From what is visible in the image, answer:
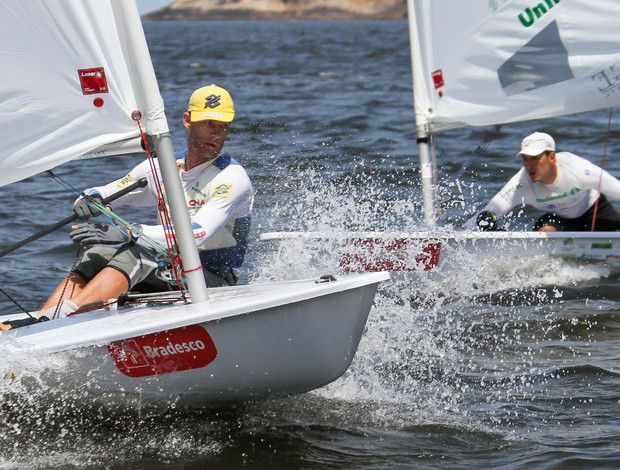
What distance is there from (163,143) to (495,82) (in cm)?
342

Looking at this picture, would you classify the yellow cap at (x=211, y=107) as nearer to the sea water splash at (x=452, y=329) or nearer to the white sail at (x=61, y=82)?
the white sail at (x=61, y=82)

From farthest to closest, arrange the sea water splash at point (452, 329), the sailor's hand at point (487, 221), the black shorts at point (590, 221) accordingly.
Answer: the black shorts at point (590, 221), the sailor's hand at point (487, 221), the sea water splash at point (452, 329)

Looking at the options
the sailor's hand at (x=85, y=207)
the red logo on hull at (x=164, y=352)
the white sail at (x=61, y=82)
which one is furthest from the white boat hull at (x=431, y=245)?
the white sail at (x=61, y=82)

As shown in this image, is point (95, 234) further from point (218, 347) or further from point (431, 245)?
point (431, 245)

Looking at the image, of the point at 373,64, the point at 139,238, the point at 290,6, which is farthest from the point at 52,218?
the point at 290,6

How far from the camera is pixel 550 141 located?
680 cm

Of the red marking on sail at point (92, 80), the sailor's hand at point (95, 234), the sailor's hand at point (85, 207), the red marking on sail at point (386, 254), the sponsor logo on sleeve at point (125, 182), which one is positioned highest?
the red marking on sail at point (92, 80)

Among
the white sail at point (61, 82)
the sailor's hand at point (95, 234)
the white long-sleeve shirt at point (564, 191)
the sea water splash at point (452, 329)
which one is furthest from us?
the white long-sleeve shirt at point (564, 191)

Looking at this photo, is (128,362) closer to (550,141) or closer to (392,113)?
(550,141)

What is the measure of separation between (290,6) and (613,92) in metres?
96.0

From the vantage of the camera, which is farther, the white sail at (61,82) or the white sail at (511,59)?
the white sail at (511,59)

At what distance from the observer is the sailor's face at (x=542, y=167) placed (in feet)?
22.3

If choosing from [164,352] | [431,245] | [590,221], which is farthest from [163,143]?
[590,221]

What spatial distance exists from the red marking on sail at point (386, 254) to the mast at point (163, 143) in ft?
8.05
